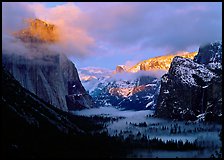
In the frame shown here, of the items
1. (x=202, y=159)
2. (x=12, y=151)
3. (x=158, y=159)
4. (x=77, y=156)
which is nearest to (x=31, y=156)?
(x=12, y=151)

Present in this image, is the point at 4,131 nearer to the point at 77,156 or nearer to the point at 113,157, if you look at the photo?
the point at 77,156

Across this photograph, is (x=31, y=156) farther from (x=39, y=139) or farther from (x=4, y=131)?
(x=39, y=139)

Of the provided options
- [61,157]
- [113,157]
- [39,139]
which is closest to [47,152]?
[61,157]

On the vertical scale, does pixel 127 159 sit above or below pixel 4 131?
below

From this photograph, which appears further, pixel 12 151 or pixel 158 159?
pixel 158 159

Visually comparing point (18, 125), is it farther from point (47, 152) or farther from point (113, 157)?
point (113, 157)

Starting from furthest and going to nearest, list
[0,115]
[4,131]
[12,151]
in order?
[0,115], [4,131], [12,151]

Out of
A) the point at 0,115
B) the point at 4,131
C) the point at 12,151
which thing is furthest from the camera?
the point at 0,115

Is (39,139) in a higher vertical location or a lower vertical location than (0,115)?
lower

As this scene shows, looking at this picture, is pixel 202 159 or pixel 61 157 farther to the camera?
pixel 202 159
